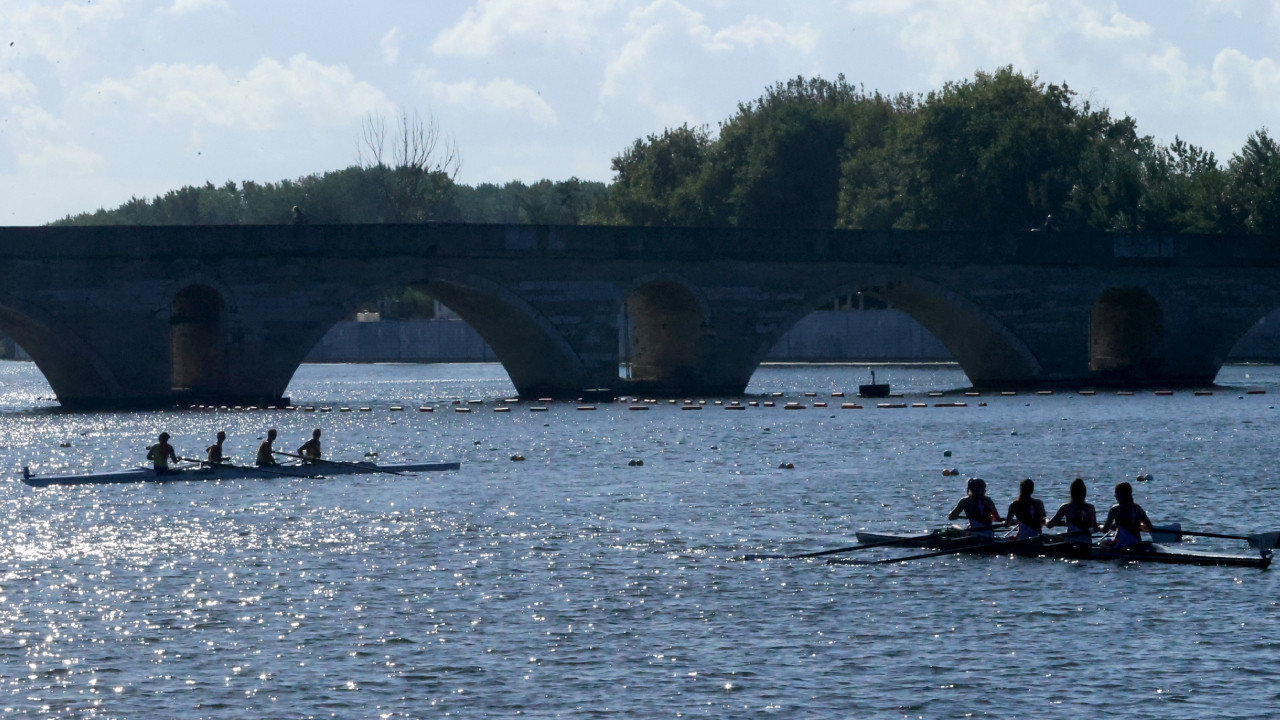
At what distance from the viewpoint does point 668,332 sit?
76.6 metres

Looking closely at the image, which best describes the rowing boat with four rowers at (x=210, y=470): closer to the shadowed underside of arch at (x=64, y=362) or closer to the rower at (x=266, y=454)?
the rower at (x=266, y=454)

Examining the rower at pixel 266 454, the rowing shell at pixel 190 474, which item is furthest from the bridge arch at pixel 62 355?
the rower at pixel 266 454

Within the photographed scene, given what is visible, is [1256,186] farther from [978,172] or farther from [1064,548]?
[1064,548]

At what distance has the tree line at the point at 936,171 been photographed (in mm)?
108500

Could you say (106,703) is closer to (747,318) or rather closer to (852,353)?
(747,318)

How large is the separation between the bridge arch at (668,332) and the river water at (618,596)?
70.1 feet

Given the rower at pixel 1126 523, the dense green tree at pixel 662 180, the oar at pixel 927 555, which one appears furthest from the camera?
the dense green tree at pixel 662 180

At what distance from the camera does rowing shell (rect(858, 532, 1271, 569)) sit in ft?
91.9

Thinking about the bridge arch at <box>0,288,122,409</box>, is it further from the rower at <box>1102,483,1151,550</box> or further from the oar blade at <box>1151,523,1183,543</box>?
the rower at <box>1102,483,1151,550</box>

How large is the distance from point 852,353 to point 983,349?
4813 centimetres

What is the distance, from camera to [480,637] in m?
23.9

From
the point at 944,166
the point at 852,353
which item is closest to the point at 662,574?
the point at 944,166

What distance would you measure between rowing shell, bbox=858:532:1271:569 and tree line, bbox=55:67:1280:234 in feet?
247

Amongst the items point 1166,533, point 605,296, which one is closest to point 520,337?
point 605,296
